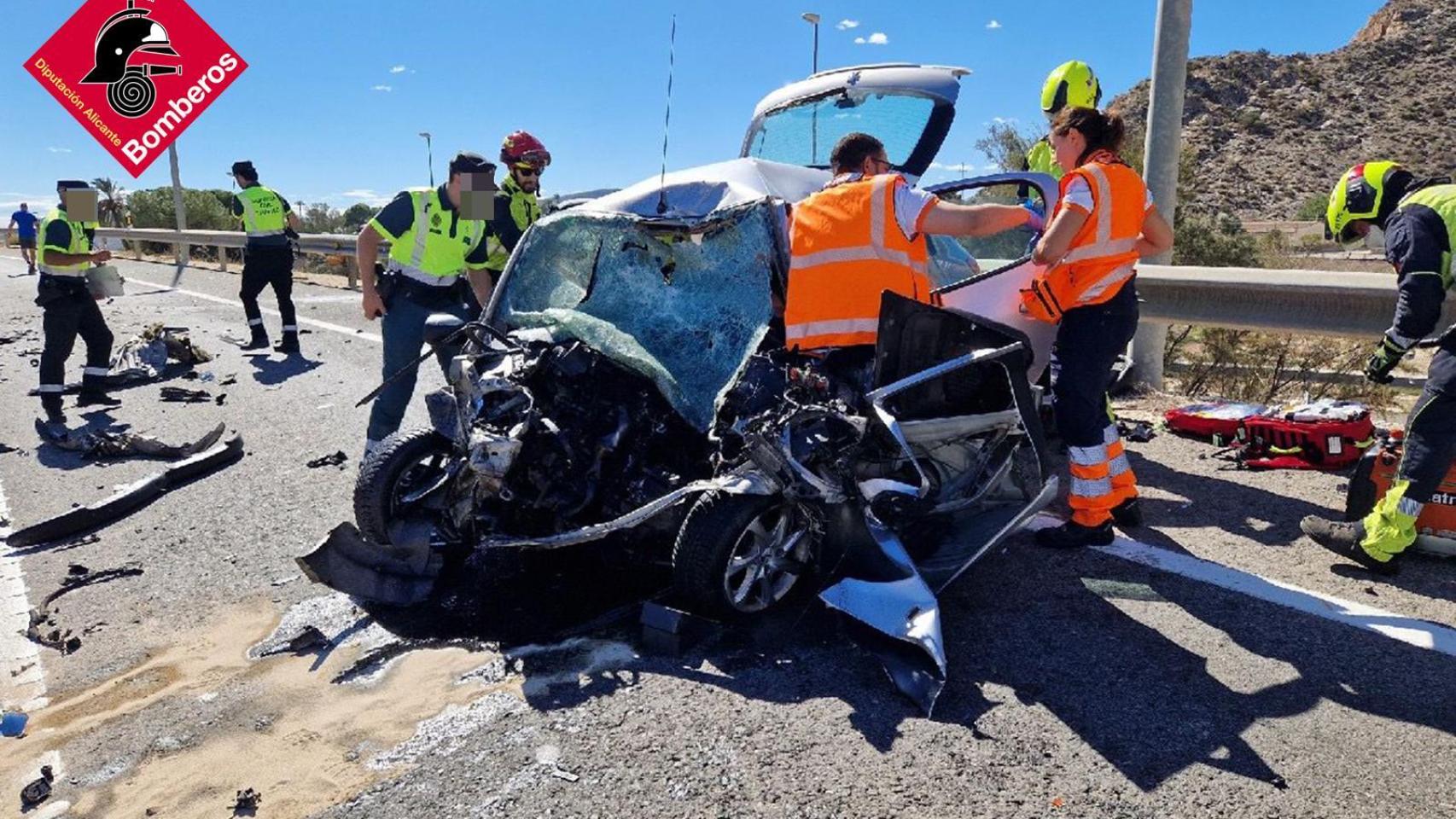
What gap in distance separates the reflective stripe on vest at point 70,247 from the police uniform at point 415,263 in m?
3.60

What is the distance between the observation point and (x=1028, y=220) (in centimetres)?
398

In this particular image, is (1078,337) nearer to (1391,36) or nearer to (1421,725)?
(1421,725)

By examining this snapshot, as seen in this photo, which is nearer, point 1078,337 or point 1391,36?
point 1078,337

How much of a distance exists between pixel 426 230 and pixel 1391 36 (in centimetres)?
5620

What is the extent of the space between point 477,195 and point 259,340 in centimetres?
588

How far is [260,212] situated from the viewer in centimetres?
1050

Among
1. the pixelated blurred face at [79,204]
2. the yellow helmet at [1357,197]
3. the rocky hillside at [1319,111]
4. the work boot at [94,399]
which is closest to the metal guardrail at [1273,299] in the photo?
the yellow helmet at [1357,197]

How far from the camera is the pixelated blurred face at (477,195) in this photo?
555cm

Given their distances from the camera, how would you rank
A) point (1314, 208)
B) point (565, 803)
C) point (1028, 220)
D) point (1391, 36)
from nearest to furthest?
point (565, 803) < point (1028, 220) < point (1314, 208) < point (1391, 36)

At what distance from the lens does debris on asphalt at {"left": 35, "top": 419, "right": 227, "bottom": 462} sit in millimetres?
6465

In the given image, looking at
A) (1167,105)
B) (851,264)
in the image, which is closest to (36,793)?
(851,264)

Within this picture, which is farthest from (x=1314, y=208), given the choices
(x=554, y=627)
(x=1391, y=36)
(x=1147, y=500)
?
(x=554, y=627)

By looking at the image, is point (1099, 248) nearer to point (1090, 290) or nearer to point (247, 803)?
point (1090, 290)

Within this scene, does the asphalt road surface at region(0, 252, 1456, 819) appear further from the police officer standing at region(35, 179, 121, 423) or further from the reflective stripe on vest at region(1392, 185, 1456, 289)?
the police officer standing at region(35, 179, 121, 423)
